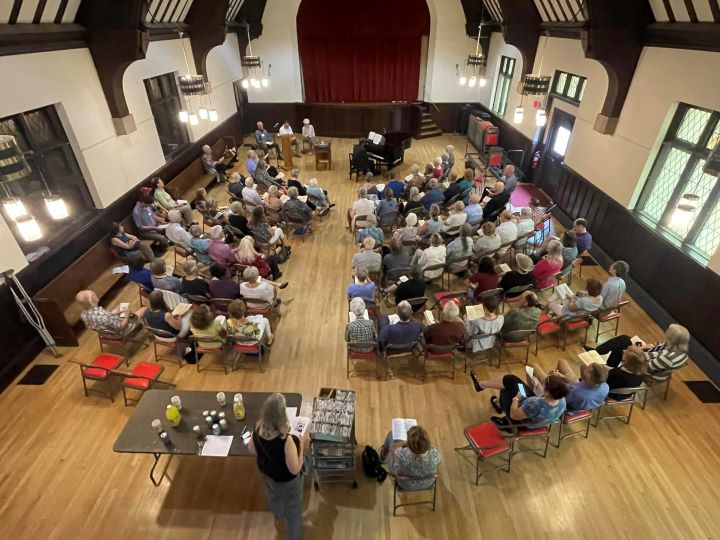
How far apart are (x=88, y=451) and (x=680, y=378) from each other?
734 centimetres

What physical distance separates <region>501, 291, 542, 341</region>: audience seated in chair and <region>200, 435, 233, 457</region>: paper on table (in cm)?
350

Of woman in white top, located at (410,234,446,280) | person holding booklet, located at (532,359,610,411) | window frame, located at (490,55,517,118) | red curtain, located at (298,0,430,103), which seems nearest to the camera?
person holding booklet, located at (532,359,610,411)

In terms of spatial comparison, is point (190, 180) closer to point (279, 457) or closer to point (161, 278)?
point (161, 278)

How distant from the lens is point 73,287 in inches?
247

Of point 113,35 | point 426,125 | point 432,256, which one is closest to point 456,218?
point 432,256

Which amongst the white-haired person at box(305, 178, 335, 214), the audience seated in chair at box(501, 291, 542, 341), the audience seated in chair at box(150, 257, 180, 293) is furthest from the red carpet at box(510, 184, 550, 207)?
the audience seated in chair at box(150, 257, 180, 293)

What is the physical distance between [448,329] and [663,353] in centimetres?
244

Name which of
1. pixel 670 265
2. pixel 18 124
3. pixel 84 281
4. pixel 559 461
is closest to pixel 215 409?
pixel 559 461

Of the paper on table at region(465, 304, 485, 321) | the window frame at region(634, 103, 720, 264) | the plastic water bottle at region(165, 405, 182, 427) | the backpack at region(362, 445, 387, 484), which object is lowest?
the backpack at region(362, 445, 387, 484)

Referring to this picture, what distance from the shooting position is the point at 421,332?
196 inches

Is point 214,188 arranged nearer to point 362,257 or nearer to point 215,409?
point 362,257

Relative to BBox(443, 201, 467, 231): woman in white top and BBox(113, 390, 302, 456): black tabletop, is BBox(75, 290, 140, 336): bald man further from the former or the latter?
BBox(443, 201, 467, 231): woman in white top

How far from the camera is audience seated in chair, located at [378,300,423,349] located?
15.7ft

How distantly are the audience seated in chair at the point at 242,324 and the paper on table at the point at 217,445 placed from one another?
1.50 m
